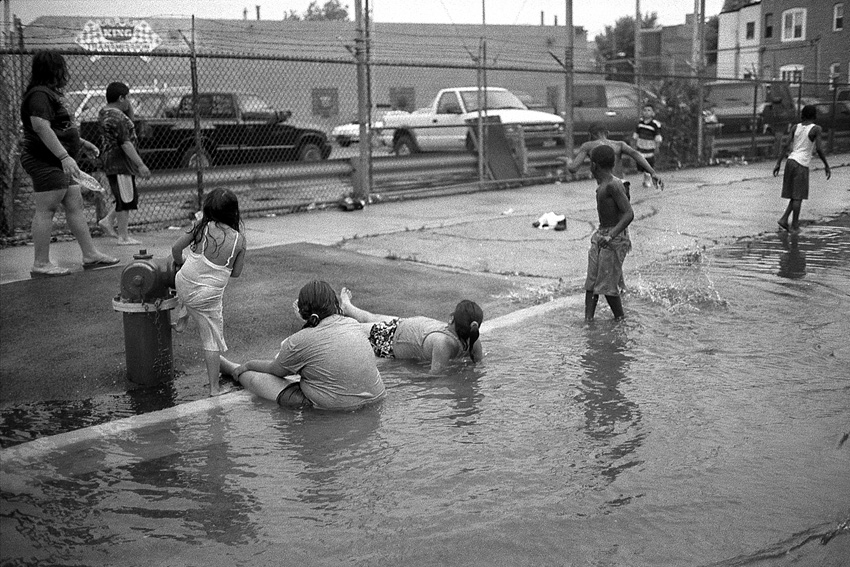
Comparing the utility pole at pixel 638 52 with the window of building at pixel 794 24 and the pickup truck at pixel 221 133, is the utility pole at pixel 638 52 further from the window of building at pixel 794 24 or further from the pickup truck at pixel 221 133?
the pickup truck at pixel 221 133

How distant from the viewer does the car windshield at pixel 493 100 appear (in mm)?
19219

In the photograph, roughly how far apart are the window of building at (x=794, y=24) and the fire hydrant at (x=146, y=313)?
19.1 metres

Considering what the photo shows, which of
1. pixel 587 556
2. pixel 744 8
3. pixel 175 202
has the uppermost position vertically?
pixel 744 8

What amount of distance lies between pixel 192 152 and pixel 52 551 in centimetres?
1033

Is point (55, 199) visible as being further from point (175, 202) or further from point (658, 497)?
point (658, 497)

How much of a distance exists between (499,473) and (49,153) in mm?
5337

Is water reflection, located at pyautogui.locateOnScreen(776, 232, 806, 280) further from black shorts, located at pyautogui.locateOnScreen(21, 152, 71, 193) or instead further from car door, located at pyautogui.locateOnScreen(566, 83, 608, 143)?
car door, located at pyautogui.locateOnScreen(566, 83, 608, 143)

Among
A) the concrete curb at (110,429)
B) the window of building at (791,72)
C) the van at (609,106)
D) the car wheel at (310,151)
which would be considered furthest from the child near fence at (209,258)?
the window of building at (791,72)

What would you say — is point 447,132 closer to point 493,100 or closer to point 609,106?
point 493,100

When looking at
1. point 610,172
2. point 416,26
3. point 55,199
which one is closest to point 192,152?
point 55,199

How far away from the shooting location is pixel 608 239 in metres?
7.17

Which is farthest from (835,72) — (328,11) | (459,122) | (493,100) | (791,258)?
(328,11)

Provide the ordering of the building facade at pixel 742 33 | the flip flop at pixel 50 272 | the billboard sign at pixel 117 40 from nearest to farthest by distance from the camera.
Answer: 1. the flip flop at pixel 50 272
2. the billboard sign at pixel 117 40
3. the building facade at pixel 742 33

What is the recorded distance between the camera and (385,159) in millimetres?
14969
